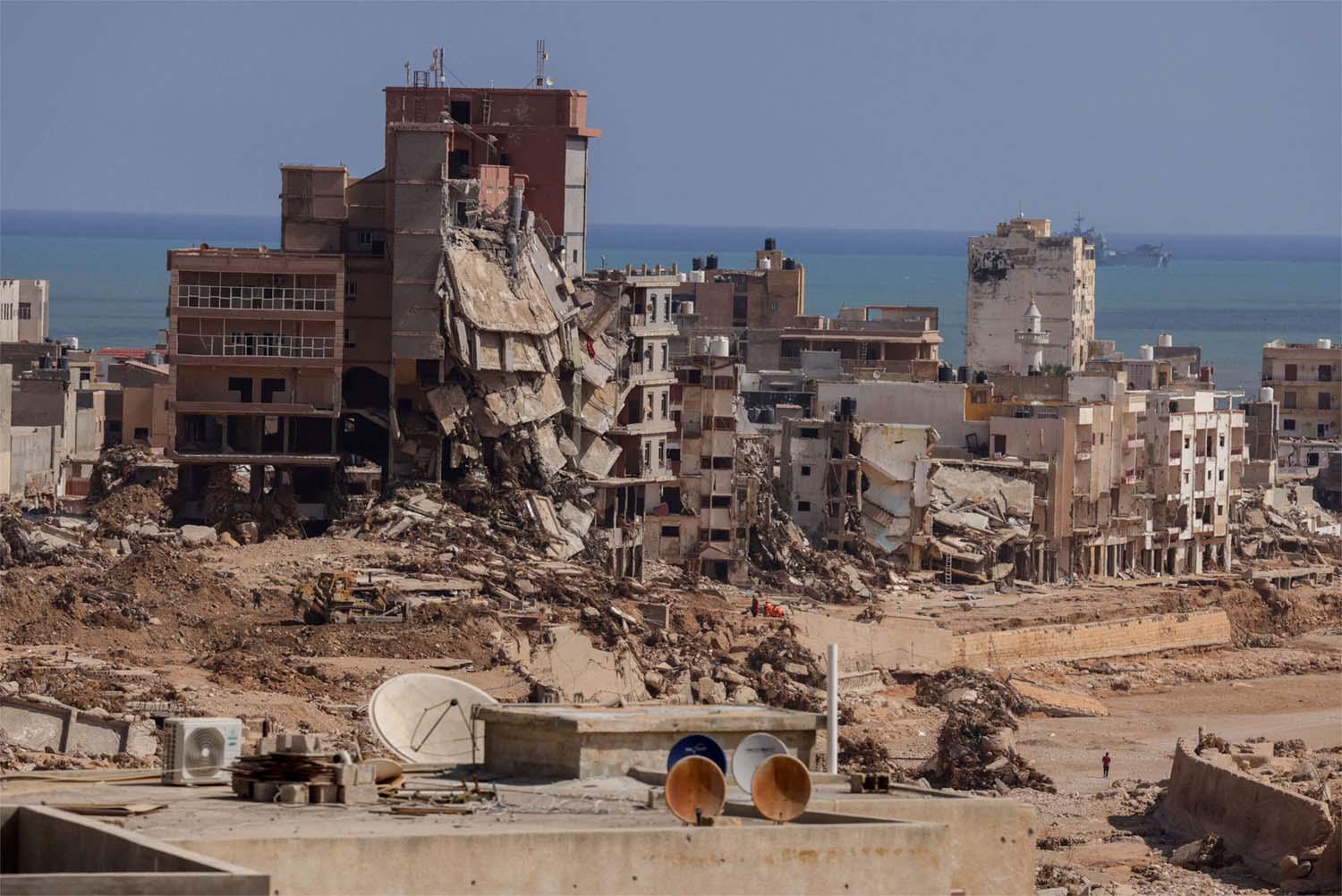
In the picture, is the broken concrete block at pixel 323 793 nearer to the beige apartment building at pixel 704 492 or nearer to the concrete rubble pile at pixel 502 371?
the concrete rubble pile at pixel 502 371

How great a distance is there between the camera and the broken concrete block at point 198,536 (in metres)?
63.0

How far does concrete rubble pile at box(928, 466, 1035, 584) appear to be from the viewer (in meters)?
82.4

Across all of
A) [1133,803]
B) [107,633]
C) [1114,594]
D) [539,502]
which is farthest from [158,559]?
[1114,594]

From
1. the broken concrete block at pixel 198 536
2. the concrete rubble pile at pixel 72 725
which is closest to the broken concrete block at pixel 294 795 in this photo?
the concrete rubble pile at pixel 72 725

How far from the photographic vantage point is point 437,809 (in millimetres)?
19922

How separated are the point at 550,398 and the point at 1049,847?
25845 mm

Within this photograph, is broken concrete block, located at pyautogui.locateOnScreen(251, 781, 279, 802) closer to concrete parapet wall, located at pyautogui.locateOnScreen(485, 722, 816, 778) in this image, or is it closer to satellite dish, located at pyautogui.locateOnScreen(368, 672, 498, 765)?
concrete parapet wall, located at pyautogui.locateOnScreen(485, 722, 816, 778)

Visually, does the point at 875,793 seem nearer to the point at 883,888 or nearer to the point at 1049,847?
the point at 883,888

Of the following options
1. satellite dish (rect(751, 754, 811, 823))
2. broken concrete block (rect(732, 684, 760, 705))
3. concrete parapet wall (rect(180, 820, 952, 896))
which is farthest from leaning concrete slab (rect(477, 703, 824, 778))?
broken concrete block (rect(732, 684, 760, 705))

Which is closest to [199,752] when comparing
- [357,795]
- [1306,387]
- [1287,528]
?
[357,795]

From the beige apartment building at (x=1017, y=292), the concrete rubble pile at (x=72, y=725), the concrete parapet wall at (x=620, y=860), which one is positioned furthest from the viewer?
the beige apartment building at (x=1017, y=292)

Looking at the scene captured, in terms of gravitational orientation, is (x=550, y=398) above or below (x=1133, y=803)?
above

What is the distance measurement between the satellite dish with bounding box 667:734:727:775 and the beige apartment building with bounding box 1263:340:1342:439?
102 meters

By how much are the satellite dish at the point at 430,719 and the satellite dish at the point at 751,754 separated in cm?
324
